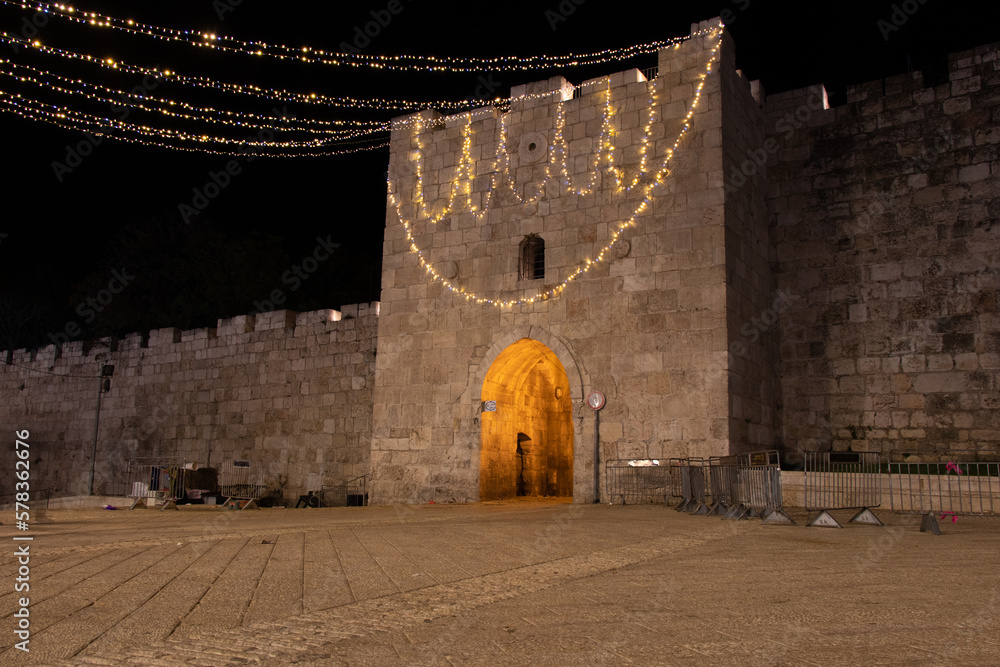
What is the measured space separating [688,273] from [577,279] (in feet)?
5.57

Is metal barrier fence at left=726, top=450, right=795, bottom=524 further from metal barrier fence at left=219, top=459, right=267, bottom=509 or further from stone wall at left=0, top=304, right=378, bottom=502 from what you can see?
metal barrier fence at left=219, top=459, right=267, bottom=509

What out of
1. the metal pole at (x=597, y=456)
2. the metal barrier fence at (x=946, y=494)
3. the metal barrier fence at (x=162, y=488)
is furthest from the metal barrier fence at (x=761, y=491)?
the metal barrier fence at (x=162, y=488)

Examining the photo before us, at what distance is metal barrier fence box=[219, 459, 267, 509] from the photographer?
16.0 m

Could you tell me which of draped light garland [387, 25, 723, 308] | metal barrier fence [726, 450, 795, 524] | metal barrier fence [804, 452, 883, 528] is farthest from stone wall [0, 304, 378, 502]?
metal barrier fence [804, 452, 883, 528]

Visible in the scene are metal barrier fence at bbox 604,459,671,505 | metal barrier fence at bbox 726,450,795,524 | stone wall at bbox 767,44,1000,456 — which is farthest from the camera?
stone wall at bbox 767,44,1000,456

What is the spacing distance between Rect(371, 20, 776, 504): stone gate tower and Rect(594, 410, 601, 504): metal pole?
0.06 meters

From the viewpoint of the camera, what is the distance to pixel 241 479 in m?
16.4

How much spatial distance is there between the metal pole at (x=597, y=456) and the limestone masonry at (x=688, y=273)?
0.02 m

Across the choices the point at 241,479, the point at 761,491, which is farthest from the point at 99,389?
the point at 761,491

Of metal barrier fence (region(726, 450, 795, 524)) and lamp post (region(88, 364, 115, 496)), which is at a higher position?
lamp post (region(88, 364, 115, 496))

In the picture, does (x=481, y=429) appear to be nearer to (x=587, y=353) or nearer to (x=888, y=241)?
(x=587, y=353)

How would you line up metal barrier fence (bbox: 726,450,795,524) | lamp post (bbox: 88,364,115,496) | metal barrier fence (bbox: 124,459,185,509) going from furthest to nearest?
lamp post (bbox: 88,364,115,496) → metal barrier fence (bbox: 124,459,185,509) → metal barrier fence (bbox: 726,450,795,524)

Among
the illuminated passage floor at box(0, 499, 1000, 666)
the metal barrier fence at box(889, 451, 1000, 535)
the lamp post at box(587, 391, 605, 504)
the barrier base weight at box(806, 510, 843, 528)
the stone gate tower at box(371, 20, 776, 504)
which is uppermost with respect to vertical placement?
the stone gate tower at box(371, 20, 776, 504)

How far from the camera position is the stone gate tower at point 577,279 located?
10953 mm
